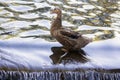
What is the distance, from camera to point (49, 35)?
7352 mm

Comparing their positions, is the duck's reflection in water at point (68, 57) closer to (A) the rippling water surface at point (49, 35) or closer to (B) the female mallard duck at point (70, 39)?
(A) the rippling water surface at point (49, 35)

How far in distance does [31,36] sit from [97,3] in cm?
320

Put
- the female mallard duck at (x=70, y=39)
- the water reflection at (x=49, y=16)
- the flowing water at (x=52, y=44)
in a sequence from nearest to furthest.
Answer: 1. the flowing water at (x=52, y=44)
2. the female mallard duck at (x=70, y=39)
3. the water reflection at (x=49, y=16)

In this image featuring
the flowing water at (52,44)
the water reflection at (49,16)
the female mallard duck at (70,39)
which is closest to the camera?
the flowing water at (52,44)

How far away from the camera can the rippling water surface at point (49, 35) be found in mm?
6330

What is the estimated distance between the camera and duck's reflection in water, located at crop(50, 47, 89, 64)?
6.33m

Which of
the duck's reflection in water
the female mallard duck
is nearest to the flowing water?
the duck's reflection in water

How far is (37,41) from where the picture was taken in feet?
23.2

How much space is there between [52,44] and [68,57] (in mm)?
614

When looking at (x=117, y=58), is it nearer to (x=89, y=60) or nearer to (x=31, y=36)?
(x=89, y=60)

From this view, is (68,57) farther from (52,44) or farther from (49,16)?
(49,16)

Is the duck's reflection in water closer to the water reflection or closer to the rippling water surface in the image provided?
the rippling water surface

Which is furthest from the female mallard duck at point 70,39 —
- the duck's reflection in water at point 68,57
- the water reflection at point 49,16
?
the water reflection at point 49,16

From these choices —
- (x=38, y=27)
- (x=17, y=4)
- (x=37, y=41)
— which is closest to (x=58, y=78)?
(x=37, y=41)
